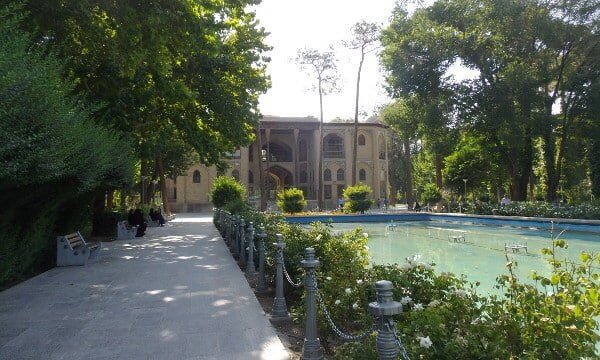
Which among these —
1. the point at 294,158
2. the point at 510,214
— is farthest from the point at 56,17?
the point at 294,158

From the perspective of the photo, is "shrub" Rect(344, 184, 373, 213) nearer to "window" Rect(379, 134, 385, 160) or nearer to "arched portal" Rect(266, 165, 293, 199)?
"arched portal" Rect(266, 165, 293, 199)

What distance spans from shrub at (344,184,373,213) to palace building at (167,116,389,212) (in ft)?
40.3

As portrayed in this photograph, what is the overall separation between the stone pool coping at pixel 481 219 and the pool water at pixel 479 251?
2.46 feet

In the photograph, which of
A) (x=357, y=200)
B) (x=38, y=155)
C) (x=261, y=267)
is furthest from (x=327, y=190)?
(x=38, y=155)

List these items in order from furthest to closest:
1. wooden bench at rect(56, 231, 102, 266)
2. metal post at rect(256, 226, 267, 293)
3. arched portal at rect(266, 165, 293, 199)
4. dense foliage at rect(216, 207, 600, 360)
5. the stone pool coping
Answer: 1. arched portal at rect(266, 165, 293, 199)
2. the stone pool coping
3. wooden bench at rect(56, 231, 102, 266)
4. metal post at rect(256, 226, 267, 293)
5. dense foliage at rect(216, 207, 600, 360)

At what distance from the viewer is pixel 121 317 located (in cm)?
579

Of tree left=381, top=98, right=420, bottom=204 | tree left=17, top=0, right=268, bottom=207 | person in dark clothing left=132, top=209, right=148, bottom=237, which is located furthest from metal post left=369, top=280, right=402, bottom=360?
tree left=381, top=98, right=420, bottom=204

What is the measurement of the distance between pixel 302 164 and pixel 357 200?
1660cm

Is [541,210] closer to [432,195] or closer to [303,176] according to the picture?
[432,195]

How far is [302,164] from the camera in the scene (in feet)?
157

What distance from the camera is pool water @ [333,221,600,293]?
10188mm

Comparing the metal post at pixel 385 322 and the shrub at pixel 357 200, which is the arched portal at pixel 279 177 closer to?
the shrub at pixel 357 200

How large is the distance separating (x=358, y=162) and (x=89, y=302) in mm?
42299

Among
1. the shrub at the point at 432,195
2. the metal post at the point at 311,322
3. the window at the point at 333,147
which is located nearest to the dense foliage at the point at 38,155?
the metal post at the point at 311,322
